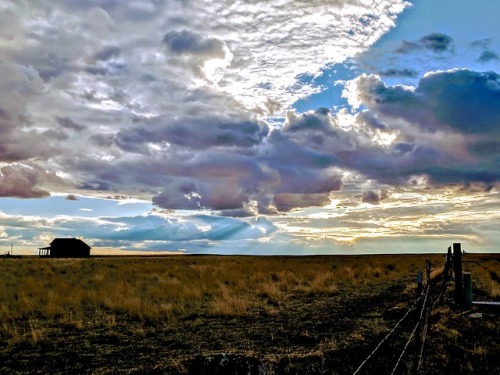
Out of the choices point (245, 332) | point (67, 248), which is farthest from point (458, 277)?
point (67, 248)

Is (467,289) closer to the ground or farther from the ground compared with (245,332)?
farther from the ground

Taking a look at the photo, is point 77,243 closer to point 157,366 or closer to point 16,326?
point 16,326

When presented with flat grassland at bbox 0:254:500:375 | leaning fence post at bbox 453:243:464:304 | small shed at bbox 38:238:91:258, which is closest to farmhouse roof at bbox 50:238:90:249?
small shed at bbox 38:238:91:258

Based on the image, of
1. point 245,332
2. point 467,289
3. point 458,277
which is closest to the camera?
point 245,332

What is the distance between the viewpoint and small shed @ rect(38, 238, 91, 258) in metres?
86.4

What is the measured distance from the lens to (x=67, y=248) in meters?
87.2

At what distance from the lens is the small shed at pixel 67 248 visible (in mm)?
86438

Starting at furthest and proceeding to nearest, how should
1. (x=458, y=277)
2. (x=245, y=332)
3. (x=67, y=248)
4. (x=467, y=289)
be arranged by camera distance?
1. (x=67, y=248)
2. (x=458, y=277)
3. (x=467, y=289)
4. (x=245, y=332)

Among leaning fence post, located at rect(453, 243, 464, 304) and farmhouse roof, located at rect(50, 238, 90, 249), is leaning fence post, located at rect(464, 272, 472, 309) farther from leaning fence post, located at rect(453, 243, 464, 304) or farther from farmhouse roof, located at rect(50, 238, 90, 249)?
farmhouse roof, located at rect(50, 238, 90, 249)

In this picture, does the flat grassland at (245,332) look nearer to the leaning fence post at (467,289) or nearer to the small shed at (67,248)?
the leaning fence post at (467,289)

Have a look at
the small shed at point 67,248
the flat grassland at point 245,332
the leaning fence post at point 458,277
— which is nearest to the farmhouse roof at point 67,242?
the small shed at point 67,248

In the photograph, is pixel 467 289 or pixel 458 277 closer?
pixel 467 289

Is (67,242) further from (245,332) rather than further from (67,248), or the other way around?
(245,332)

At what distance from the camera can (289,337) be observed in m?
11.5
